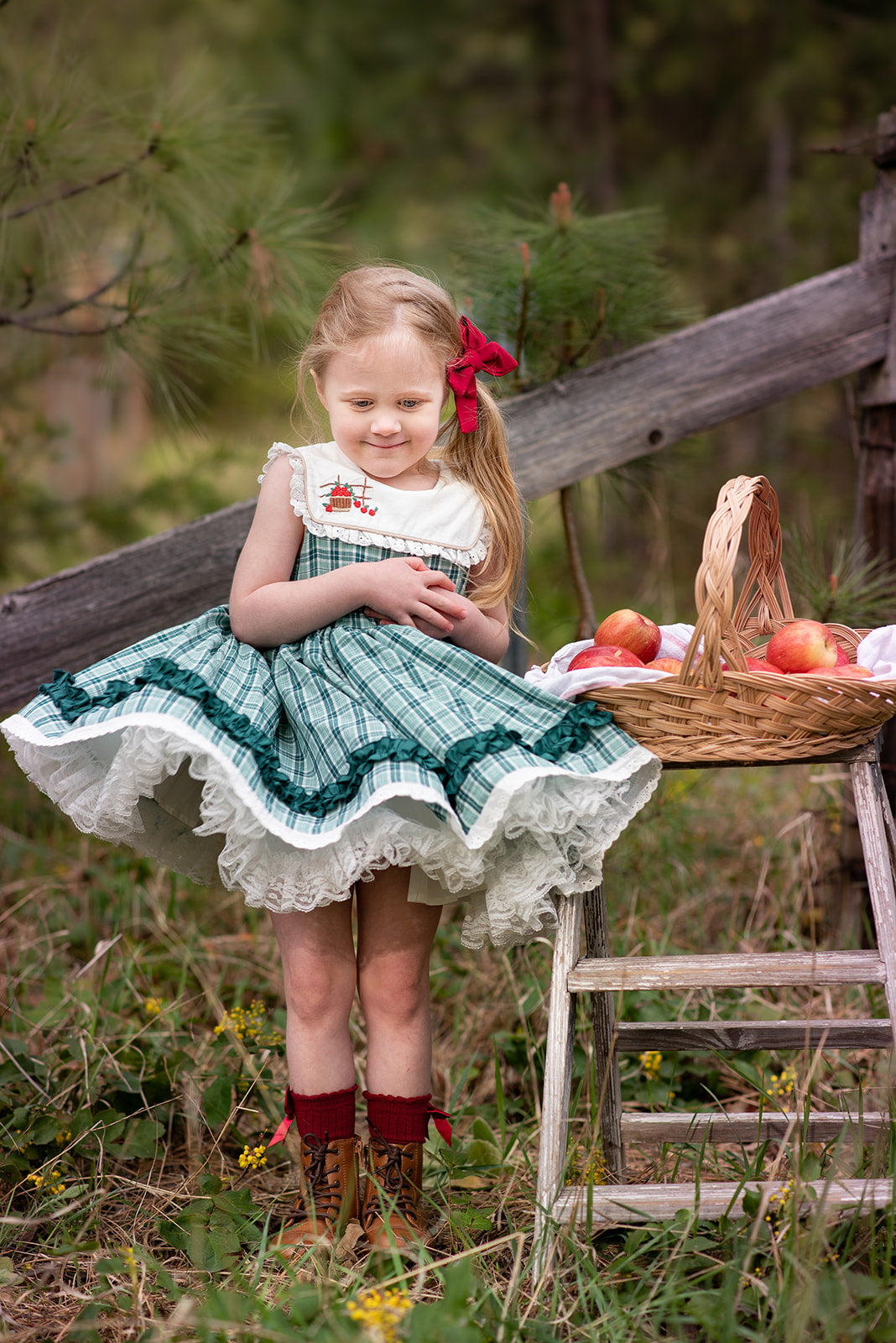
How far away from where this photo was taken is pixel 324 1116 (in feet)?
5.14

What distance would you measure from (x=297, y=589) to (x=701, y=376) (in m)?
1.11

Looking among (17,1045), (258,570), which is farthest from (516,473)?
(17,1045)

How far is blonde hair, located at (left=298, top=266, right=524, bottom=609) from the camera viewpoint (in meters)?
1.63

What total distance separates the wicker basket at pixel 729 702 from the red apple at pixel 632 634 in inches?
6.2

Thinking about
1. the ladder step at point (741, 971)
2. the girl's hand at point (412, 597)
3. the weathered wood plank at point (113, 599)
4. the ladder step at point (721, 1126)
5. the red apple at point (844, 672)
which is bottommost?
the ladder step at point (721, 1126)

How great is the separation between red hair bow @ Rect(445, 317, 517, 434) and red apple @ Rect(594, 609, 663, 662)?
397 mm

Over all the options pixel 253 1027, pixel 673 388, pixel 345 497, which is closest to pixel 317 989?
pixel 253 1027

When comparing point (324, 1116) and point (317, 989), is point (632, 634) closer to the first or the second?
point (317, 989)

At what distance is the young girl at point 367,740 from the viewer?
4.44 feet

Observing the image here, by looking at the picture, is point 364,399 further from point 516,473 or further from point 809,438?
point 809,438

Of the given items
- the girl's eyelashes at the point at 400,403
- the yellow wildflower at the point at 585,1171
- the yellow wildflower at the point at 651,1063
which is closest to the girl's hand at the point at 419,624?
the girl's eyelashes at the point at 400,403

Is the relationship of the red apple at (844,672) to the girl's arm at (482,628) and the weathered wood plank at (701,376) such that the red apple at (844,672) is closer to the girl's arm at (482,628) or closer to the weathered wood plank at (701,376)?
the girl's arm at (482,628)

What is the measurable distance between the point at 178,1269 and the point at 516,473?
1.50 meters

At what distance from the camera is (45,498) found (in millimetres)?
3809
